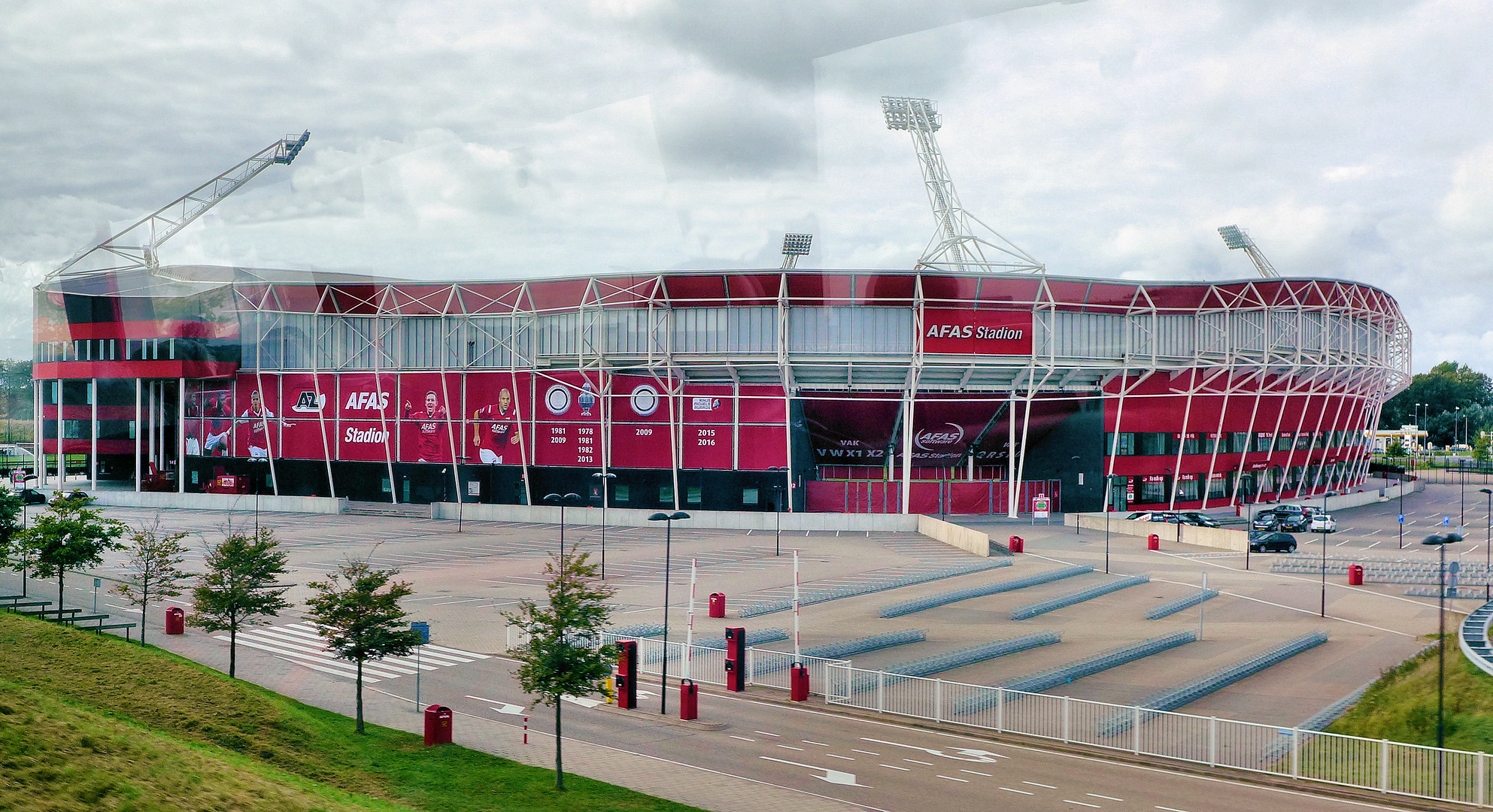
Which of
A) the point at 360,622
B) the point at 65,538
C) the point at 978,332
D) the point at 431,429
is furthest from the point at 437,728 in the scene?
the point at 431,429

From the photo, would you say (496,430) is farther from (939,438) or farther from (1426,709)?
(1426,709)

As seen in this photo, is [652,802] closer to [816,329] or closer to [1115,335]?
[816,329]

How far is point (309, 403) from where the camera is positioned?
67188 millimetres

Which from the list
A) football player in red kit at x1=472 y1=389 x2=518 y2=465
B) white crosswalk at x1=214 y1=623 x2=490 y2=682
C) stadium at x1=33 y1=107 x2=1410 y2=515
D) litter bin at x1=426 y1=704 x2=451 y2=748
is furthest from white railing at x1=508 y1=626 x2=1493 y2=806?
football player in red kit at x1=472 y1=389 x2=518 y2=465

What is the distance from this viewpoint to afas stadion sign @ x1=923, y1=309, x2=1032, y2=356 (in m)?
56.3

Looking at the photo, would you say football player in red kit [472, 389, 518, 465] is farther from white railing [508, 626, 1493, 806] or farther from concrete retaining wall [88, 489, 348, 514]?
white railing [508, 626, 1493, 806]

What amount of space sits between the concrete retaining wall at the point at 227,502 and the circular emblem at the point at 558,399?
1600 centimetres

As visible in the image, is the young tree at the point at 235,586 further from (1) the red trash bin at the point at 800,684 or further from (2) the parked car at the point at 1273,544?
(2) the parked car at the point at 1273,544

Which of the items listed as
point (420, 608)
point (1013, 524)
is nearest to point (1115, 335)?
point (1013, 524)

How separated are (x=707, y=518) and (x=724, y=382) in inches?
331

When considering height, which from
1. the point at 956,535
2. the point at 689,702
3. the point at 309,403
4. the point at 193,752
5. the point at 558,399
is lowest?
the point at 956,535

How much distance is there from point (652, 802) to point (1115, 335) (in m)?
52.9

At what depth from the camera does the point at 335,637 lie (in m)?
20.2

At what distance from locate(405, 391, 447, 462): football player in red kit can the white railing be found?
42048 millimetres
